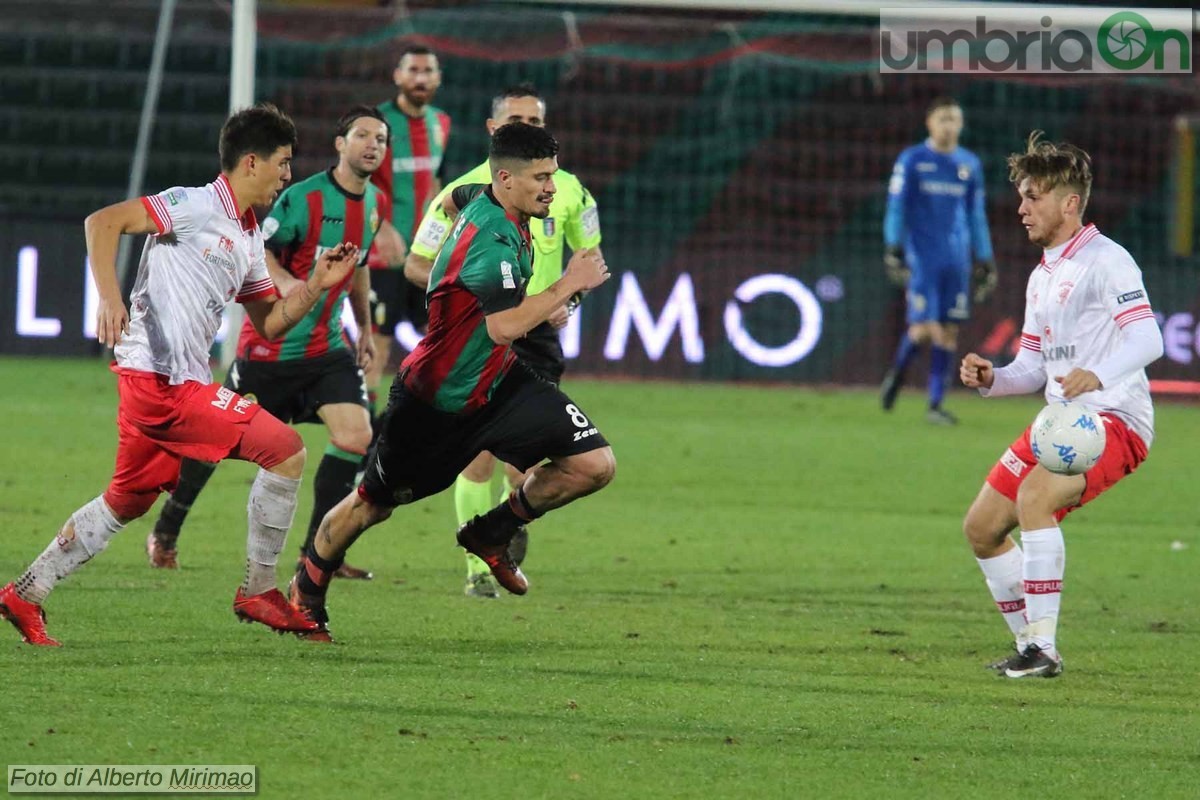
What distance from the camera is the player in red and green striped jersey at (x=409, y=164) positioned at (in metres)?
9.97

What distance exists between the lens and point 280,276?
757 cm

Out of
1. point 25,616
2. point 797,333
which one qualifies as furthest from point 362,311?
point 797,333

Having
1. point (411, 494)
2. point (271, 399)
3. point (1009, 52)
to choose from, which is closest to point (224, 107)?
point (1009, 52)

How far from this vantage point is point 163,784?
14.8 feet

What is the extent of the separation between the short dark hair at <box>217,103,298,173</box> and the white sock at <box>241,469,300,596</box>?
3.41 feet

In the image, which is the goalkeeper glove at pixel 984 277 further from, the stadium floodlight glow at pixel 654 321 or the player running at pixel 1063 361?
the player running at pixel 1063 361

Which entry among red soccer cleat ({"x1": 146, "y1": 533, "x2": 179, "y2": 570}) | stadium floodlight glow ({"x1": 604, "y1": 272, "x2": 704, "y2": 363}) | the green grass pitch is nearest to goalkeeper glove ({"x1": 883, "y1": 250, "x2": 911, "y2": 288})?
stadium floodlight glow ({"x1": 604, "y1": 272, "x2": 704, "y2": 363})

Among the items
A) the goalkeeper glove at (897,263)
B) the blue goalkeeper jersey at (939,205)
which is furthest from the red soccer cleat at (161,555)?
the blue goalkeeper jersey at (939,205)

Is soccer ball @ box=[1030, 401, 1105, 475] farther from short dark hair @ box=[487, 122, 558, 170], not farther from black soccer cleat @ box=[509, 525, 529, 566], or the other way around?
black soccer cleat @ box=[509, 525, 529, 566]

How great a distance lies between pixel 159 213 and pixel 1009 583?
10.2 ft

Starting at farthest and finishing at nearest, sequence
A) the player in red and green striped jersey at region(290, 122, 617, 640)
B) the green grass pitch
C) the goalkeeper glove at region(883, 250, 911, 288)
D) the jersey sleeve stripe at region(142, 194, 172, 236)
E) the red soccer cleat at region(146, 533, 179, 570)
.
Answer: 1. the goalkeeper glove at region(883, 250, 911, 288)
2. the red soccer cleat at region(146, 533, 179, 570)
3. the player in red and green striped jersey at region(290, 122, 617, 640)
4. the jersey sleeve stripe at region(142, 194, 172, 236)
5. the green grass pitch

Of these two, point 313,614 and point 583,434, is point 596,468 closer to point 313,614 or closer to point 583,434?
point 583,434

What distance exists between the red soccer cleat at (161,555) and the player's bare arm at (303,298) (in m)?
1.77

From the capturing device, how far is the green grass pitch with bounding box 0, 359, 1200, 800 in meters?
4.91
